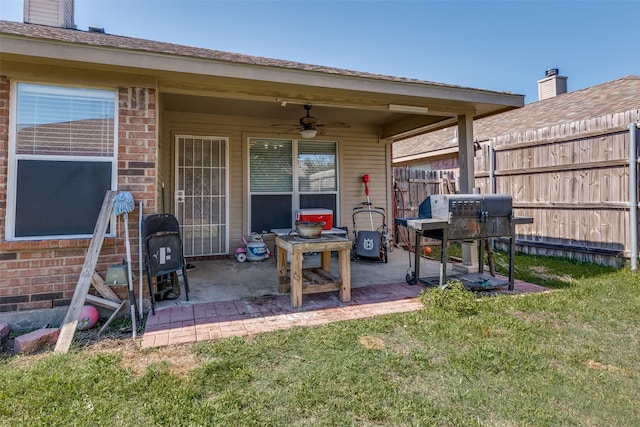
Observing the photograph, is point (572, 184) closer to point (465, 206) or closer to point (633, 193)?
point (633, 193)

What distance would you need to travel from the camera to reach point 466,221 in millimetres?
3934

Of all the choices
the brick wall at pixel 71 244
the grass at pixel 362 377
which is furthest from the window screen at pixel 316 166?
the grass at pixel 362 377

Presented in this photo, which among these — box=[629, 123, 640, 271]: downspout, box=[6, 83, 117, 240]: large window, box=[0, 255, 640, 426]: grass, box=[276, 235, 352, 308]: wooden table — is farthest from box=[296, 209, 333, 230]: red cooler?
box=[629, 123, 640, 271]: downspout

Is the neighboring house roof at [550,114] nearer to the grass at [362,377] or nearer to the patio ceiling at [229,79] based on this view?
the patio ceiling at [229,79]

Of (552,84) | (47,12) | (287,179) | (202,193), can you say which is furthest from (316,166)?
(552,84)

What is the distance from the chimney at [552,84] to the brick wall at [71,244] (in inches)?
542

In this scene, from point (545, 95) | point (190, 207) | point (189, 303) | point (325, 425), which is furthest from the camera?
point (545, 95)

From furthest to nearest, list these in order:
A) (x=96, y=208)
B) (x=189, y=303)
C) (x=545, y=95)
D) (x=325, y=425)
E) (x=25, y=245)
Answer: (x=545, y=95) < (x=189, y=303) < (x=96, y=208) < (x=25, y=245) < (x=325, y=425)

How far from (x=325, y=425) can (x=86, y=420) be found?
1.24 metres

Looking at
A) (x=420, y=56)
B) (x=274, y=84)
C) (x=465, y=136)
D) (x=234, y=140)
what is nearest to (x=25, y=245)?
(x=274, y=84)

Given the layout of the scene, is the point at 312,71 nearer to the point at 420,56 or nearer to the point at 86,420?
the point at 86,420

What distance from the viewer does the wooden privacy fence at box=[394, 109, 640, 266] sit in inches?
209

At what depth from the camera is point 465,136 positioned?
16.7ft

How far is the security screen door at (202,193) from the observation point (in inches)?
234
